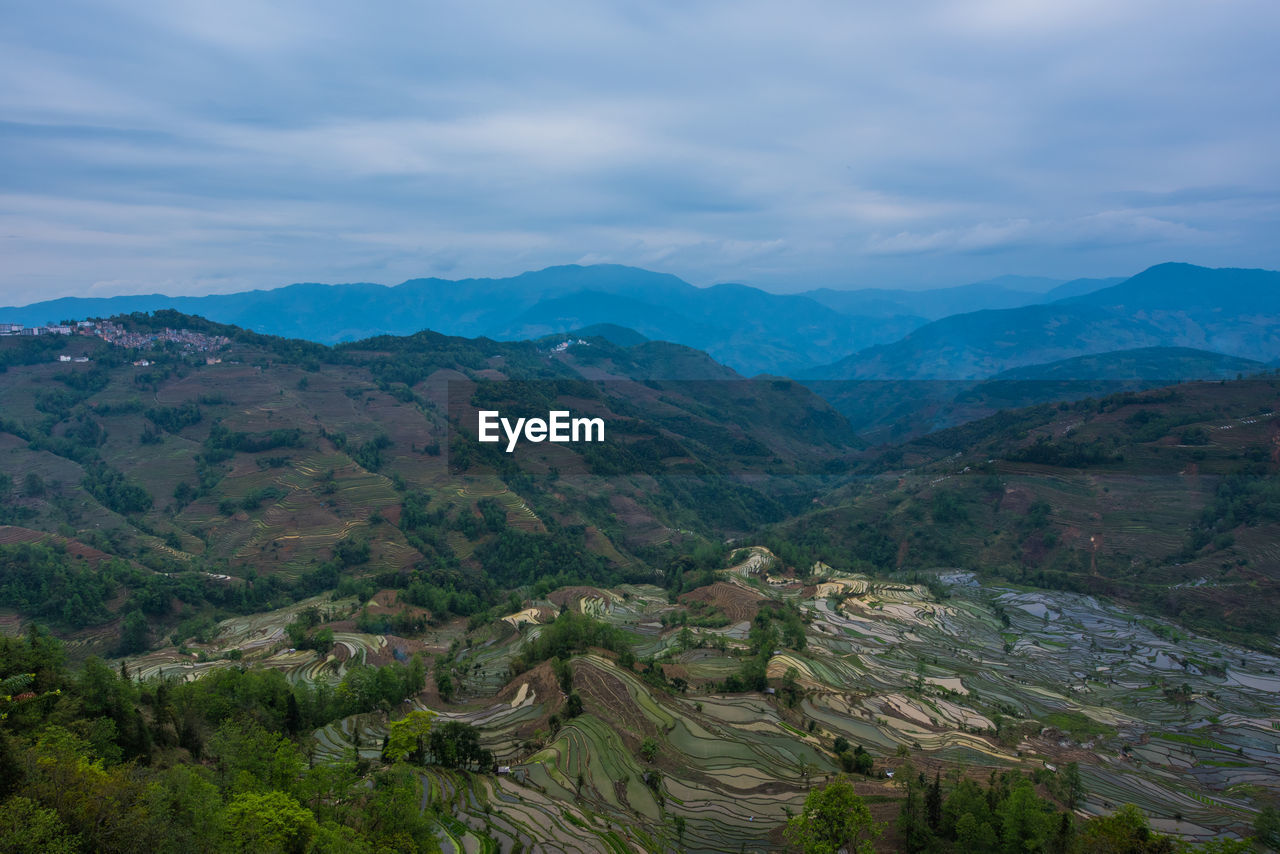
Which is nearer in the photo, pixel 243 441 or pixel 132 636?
pixel 132 636

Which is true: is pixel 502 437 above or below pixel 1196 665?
above

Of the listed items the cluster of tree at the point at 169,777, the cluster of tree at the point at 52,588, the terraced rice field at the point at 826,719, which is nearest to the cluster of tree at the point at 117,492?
the cluster of tree at the point at 52,588

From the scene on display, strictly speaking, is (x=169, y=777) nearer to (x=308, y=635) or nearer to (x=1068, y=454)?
(x=308, y=635)

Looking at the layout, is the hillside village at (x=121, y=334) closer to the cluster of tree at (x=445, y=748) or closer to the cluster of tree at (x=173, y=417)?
the cluster of tree at (x=173, y=417)

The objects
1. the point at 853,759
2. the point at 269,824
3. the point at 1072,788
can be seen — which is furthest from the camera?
the point at 853,759

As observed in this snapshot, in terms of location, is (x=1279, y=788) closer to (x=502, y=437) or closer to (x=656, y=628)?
(x=656, y=628)

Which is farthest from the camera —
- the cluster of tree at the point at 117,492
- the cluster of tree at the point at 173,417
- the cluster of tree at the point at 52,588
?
the cluster of tree at the point at 173,417

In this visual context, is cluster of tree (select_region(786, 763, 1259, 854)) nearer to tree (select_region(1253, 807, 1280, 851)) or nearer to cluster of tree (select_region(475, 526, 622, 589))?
tree (select_region(1253, 807, 1280, 851))

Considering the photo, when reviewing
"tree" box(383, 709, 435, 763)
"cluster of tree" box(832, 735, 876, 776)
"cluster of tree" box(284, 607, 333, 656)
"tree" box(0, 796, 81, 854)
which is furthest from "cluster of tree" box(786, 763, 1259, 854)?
"cluster of tree" box(284, 607, 333, 656)

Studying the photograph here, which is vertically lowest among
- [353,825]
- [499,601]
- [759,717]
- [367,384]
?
[499,601]

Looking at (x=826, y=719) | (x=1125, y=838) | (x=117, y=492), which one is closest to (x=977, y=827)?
(x=1125, y=838)

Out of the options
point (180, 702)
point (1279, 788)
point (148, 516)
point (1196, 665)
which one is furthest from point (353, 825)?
point (148, 516)
